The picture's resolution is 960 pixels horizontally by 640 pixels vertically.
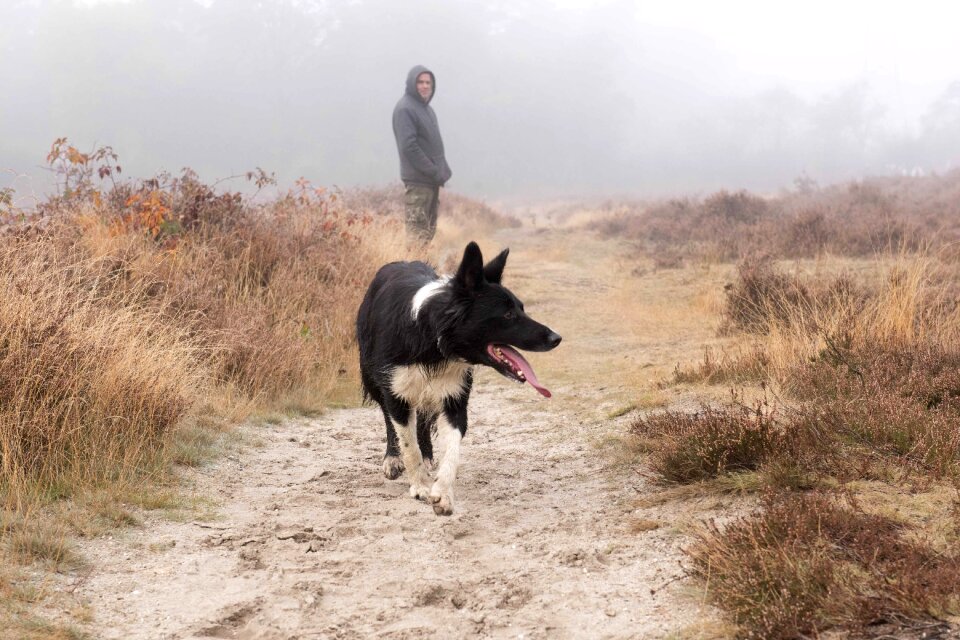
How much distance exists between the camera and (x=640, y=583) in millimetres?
3664

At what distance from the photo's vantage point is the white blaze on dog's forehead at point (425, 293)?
5.07 metres

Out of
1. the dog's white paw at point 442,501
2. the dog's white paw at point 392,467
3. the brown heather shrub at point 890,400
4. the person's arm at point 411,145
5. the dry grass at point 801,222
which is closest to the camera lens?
the brown heather shrub at point 890,400

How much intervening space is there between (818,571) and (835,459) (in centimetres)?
130

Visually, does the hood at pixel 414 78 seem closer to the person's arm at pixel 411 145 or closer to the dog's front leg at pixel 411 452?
the person's arm at pixel 411 145

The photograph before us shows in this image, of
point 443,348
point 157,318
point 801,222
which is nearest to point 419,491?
point 443,348

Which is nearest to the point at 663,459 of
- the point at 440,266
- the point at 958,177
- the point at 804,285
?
the point at 804,285

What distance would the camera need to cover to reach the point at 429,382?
5.14m

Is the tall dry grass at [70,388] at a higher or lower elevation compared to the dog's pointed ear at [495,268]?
lower

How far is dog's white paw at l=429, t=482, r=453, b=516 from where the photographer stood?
4859 mm

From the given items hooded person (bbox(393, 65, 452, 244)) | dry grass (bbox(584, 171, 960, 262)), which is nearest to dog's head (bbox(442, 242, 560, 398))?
dry grass (bbox(584, 171, 960, 262))

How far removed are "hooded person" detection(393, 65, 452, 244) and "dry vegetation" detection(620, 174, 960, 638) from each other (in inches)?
277

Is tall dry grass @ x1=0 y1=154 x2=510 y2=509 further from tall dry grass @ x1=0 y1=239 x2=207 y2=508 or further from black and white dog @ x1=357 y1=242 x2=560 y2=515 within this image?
black and white dog @ x1=357 y1=242 x2=560 y2=515

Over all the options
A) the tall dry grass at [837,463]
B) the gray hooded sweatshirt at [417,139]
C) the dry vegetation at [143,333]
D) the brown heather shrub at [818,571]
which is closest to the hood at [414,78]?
the gray hooded sweatshirt at [417,139]

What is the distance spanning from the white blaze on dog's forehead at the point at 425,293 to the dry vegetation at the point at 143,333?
1783 millimetres
